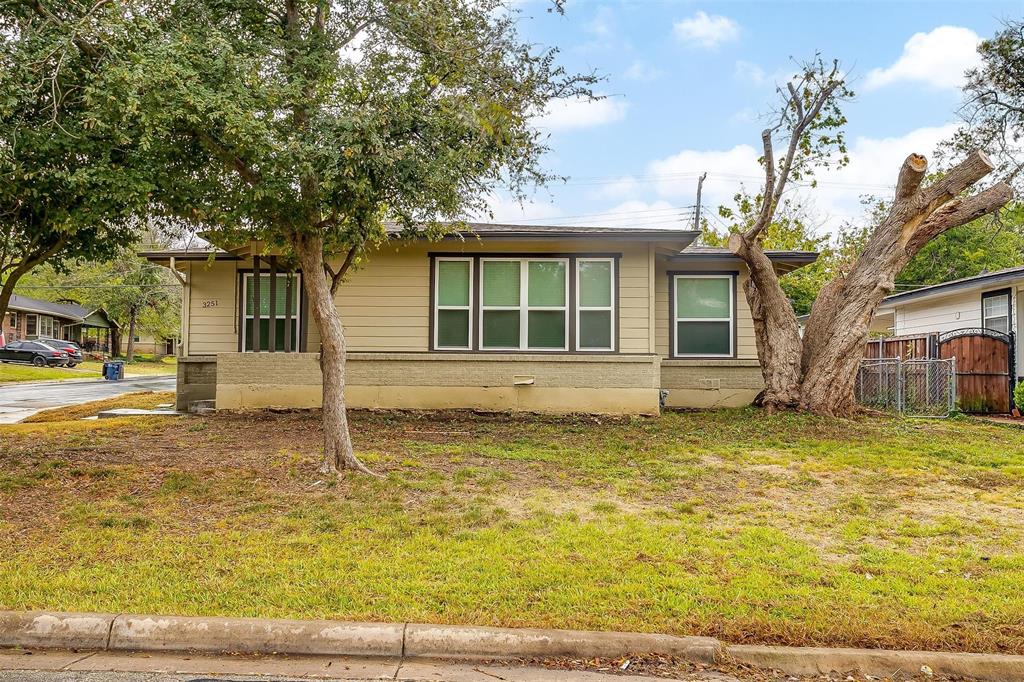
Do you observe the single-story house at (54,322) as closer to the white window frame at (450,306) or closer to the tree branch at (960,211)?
the white window frame at (450,306)

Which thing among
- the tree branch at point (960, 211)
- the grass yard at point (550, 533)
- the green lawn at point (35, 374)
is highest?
the tree branch at point (960, 211)

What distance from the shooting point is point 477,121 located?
7453 mm

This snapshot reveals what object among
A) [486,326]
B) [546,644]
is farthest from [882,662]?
[486,326]

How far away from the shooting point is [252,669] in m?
3.58

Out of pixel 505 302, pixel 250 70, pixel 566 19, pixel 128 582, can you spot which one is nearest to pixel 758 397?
pixel 505 302

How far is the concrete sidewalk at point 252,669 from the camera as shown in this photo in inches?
137

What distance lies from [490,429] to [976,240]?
26.4 m

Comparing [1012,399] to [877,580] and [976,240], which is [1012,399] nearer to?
[877,580]

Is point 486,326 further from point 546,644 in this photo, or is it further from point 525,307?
point 546,644

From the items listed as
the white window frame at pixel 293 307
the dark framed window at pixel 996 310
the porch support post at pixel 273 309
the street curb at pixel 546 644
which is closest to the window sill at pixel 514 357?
the white window frame at pixel 293 307

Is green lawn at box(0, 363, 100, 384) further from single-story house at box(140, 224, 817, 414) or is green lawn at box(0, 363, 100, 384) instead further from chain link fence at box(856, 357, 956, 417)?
chain link fence at box(856, 357, 956, 417)

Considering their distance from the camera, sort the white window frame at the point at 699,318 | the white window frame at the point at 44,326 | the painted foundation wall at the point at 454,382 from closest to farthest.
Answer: the painted foundation wall at the point at 454,382
the white window frame at the point at 699,318
the white window frame at the point at 44,326

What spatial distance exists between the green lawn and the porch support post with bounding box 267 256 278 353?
20538 mm

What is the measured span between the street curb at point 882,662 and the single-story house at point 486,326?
903 cm
